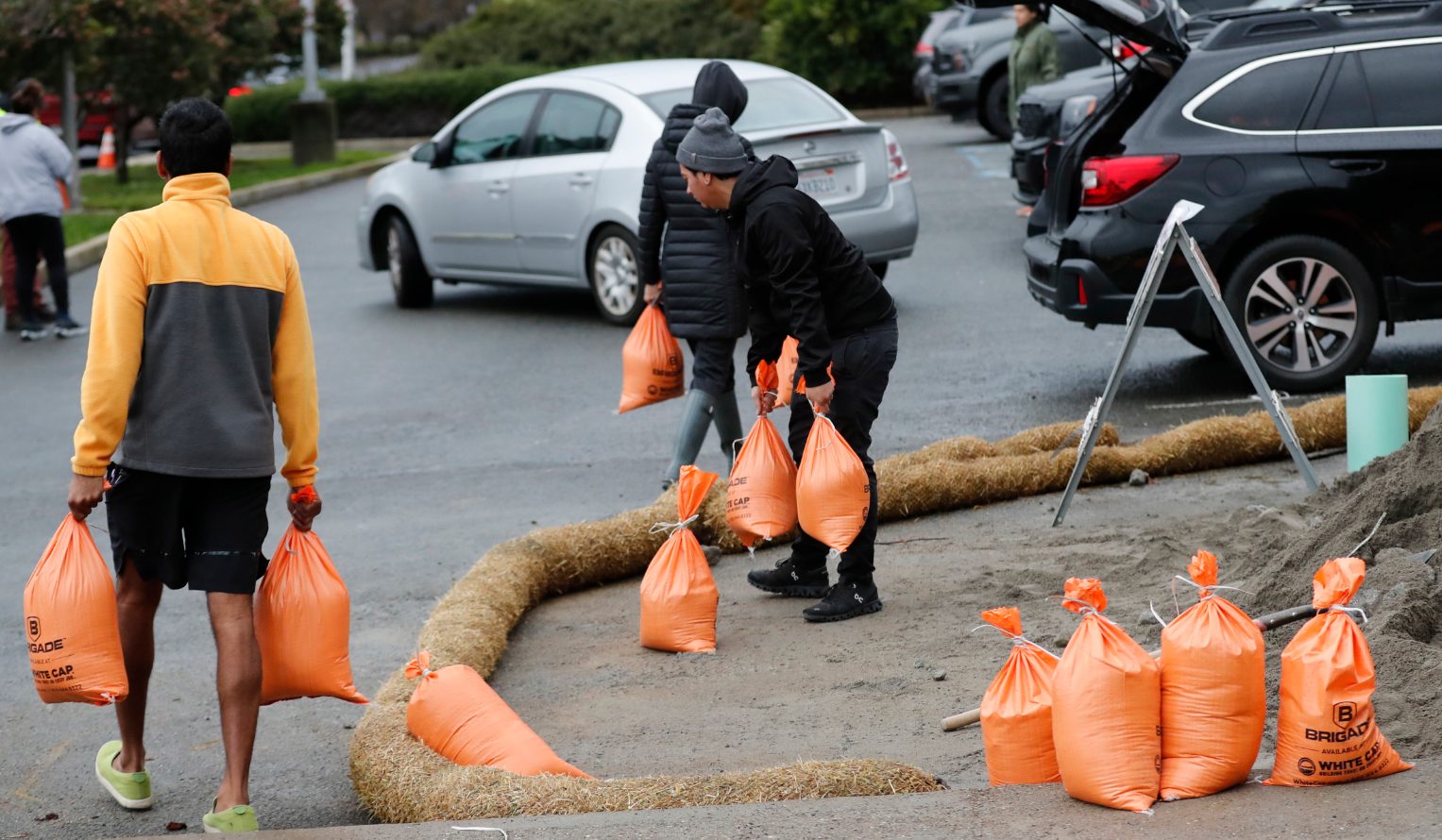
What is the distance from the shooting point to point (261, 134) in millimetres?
35438

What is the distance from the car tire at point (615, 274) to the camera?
12375mm

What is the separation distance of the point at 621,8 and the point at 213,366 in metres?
34.2

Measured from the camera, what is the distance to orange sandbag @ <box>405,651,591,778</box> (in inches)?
180

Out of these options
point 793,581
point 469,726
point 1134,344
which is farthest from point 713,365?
point 469,726

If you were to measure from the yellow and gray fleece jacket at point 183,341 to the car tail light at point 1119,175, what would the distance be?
5.74 metres

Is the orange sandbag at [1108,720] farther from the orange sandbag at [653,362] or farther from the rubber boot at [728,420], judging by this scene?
the orange sandbag at [653,362]

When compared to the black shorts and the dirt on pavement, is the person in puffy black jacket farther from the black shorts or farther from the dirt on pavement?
the black shorts

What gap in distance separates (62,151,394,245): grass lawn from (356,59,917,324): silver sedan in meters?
4.34

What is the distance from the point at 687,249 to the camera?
25.5 feet

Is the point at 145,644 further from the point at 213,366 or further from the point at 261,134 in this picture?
the point at 261,134

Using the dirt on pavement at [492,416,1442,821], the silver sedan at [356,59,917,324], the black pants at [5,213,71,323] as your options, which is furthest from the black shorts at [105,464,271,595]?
the black pants at [5,213,71,323]

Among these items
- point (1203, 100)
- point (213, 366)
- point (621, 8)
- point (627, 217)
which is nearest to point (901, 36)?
point (621, 8)

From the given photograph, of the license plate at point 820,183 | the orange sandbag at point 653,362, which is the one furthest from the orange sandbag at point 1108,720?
the license plate at point 820,183

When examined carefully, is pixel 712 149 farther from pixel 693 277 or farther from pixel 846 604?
pixel 693 277
